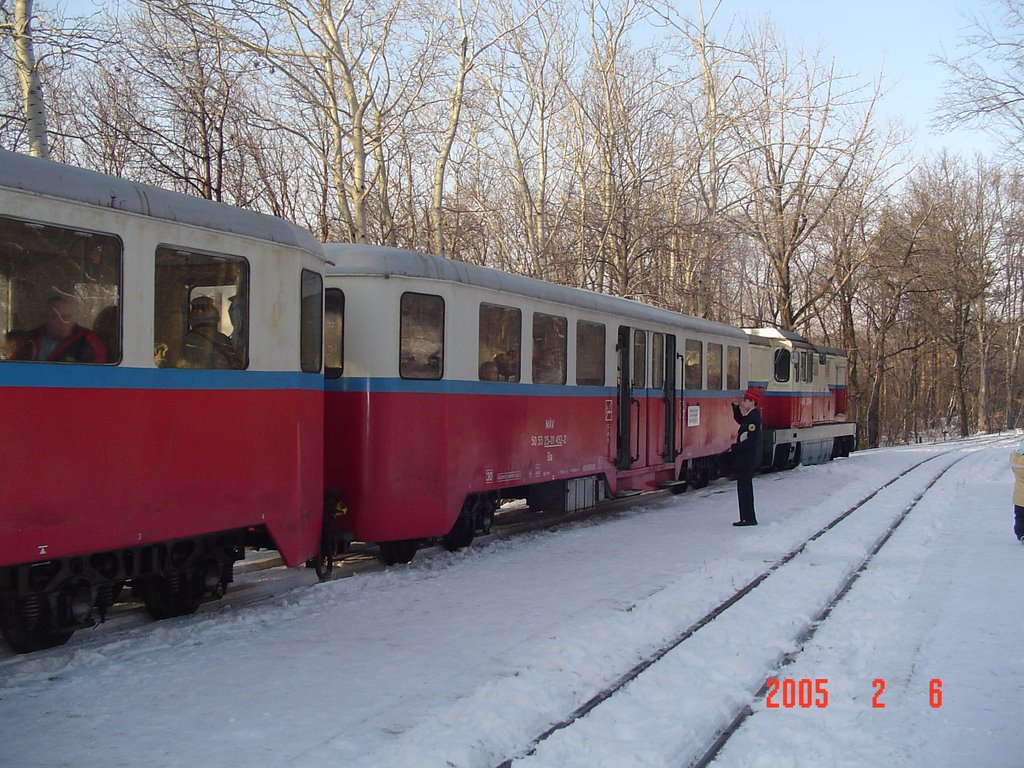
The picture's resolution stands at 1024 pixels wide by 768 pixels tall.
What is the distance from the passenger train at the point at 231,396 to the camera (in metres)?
5.18

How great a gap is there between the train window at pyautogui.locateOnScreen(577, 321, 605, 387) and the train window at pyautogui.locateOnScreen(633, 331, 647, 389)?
1.06m

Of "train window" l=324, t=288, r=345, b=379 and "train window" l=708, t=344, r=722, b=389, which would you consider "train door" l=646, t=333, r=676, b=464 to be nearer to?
"train window" l=708, t=344, r=722, b=389

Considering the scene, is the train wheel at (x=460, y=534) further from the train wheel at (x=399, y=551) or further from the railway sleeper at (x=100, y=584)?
the railway sleeper at (x=100, y=584)

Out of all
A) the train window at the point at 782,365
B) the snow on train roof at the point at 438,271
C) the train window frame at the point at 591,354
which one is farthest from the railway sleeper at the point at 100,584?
the train window at the point at 782,365

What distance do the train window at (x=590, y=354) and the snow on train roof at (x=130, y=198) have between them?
4.95 meters

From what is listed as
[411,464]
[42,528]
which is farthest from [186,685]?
[411,464]

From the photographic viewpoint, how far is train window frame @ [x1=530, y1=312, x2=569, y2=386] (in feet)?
34.1

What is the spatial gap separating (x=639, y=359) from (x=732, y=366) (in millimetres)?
4651

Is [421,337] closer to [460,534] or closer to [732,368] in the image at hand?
[460,534]

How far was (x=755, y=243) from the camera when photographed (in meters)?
34.1

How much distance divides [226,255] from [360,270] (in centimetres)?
219

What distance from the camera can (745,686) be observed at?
5.41 meters

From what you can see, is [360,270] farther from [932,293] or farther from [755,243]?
[932,293]

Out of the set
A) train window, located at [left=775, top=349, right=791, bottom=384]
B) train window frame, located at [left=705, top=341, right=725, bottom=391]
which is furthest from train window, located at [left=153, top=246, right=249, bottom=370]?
train window, located at [left=775, top=349, right=791, bottom=384]
